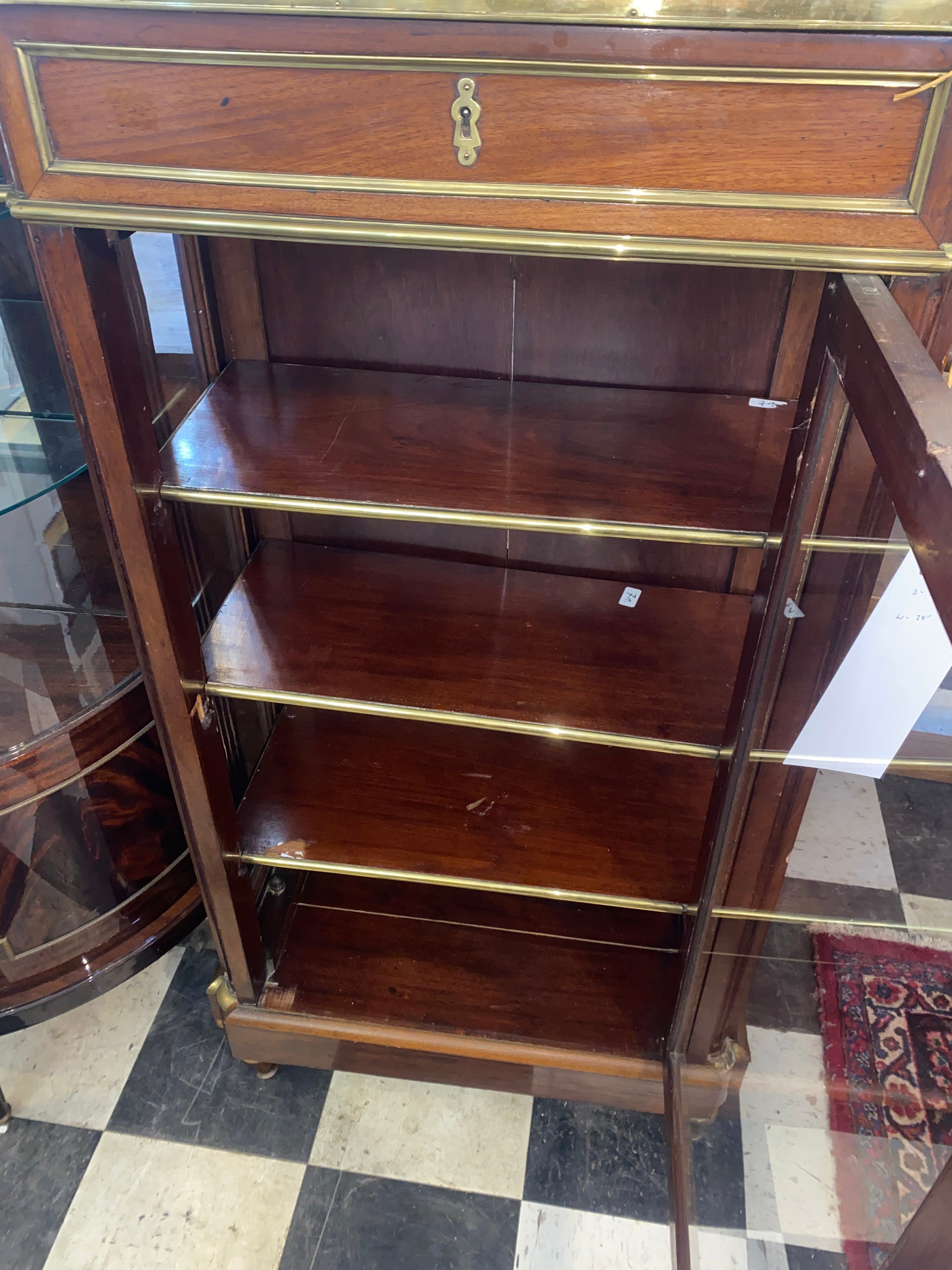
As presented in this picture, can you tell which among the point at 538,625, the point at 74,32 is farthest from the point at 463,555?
the point at 74,32

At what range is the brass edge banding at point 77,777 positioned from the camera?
113 centimetres

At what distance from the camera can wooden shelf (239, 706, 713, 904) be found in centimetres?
117

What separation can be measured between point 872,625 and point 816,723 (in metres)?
0.14

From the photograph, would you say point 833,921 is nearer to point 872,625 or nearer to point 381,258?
point 872,625

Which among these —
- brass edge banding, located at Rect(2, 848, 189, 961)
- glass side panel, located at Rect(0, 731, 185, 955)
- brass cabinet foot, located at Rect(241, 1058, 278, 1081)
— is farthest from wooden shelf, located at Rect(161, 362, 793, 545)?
brass cabinet foot, located at Rect(241, 1058, 278, 1081)

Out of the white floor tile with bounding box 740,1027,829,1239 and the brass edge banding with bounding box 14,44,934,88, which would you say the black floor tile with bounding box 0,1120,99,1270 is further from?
the brass edge banding with bounding box 14,44,934,88

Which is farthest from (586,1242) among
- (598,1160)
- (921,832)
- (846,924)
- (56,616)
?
A: (56,616)

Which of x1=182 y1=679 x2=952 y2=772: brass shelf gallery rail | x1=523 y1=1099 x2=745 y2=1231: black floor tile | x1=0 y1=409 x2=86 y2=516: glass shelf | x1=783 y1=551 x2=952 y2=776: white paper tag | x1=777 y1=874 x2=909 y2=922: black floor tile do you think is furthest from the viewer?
x1=523 y1=1099 x2=745 y2=1231: black floor tile

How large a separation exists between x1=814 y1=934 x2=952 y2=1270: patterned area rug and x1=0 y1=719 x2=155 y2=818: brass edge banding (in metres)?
0.85

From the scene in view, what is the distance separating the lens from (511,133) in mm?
633

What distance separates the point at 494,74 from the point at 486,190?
7 centimetres

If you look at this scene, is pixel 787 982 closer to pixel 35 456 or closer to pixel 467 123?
pixel 467 123

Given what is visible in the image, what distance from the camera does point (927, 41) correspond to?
0.57 metres

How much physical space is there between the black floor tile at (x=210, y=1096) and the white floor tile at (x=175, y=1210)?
0.02 metres
